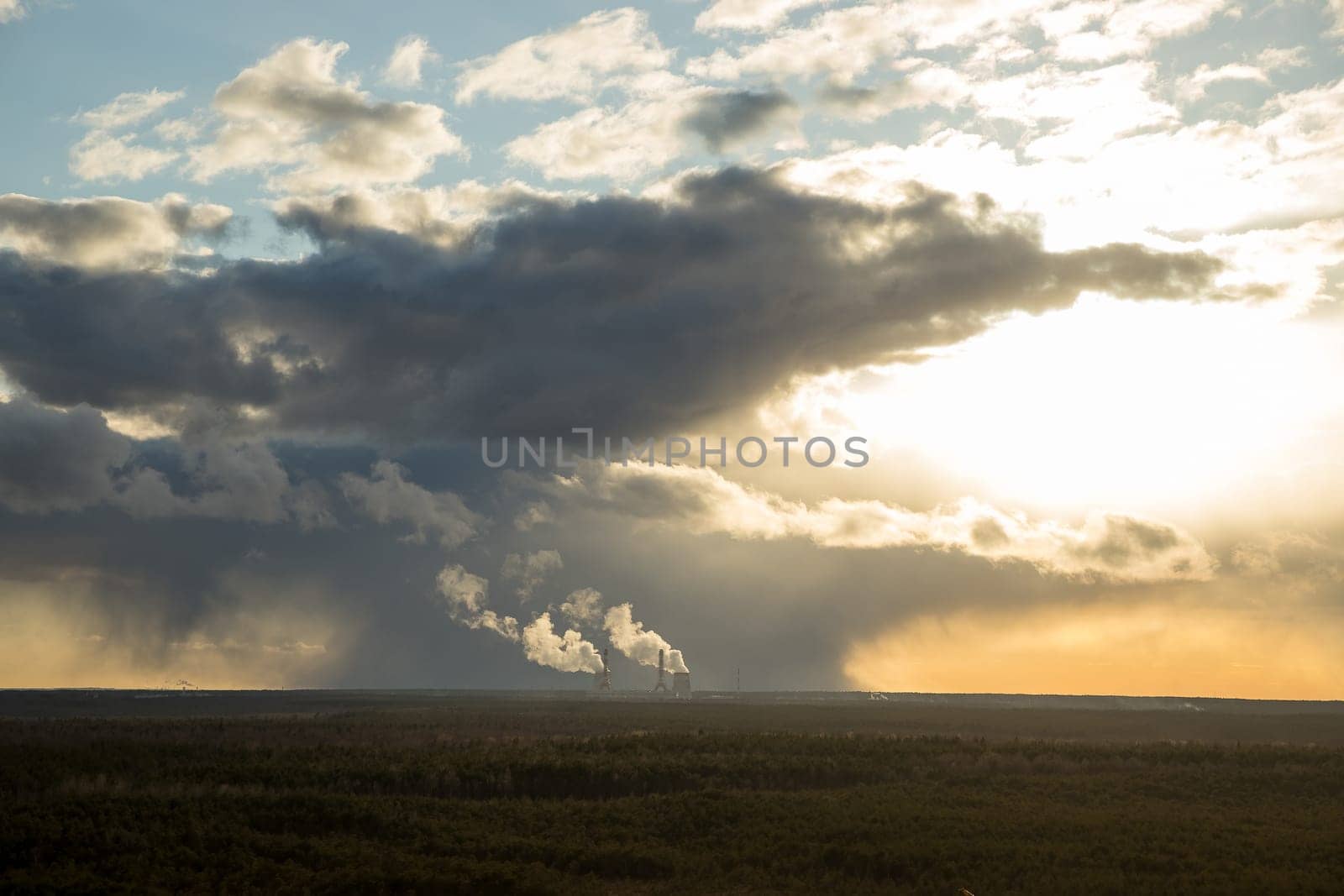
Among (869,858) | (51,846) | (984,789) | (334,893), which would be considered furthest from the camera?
(984,789)

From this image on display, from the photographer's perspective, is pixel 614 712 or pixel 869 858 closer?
pixel 869 858

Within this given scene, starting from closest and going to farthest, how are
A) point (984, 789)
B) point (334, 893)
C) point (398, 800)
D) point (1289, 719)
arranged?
point (334, 893)
point (398, 800)
point (984, 789)
point (1289, 719)

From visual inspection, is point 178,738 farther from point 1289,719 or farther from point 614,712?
point 1289,719

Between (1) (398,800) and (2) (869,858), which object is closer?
(2) (869,858)

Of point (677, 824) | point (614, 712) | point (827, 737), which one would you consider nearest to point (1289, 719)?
point (614, 712)

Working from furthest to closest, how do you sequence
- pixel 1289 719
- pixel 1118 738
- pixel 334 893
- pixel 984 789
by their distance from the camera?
pixel 1289 719 → pixel 1118 738 → pixel 984 789 → pixel 334 893

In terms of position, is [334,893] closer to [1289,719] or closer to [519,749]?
[519,749]

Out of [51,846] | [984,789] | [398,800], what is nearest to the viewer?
[51,846]

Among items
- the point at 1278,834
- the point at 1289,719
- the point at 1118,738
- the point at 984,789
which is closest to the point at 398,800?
the point at 984,789
